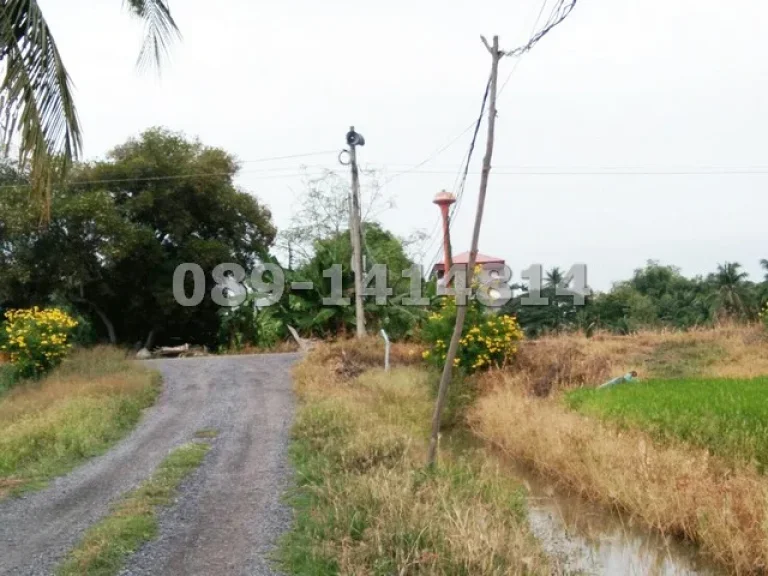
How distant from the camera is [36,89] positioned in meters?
7.13

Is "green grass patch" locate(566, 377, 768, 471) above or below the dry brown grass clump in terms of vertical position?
above

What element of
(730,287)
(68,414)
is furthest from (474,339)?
(730,287)

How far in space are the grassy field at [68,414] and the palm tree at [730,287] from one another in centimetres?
3356

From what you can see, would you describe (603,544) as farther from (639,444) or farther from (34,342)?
(34,342)

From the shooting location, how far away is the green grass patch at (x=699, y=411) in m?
9.66

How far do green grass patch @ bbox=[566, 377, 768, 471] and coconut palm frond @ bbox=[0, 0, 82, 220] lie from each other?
26.4 ft

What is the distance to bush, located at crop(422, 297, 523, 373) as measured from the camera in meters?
17.6

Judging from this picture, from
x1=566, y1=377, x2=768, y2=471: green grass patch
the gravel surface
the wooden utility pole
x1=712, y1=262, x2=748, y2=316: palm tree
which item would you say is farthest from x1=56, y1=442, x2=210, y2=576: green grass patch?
x1=712, y1=262, x2=748, y2=316: palm tree

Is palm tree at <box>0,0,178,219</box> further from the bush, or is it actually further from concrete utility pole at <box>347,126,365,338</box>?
concrete utility pole at <box>347,126,365,338</box>

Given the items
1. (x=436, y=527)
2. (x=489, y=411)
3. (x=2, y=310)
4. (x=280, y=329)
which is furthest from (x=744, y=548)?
(x=2, y=310)

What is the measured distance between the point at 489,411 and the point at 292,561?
30.9 feet

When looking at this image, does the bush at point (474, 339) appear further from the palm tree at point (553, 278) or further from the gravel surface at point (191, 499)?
the palm tree at point (553, 278)

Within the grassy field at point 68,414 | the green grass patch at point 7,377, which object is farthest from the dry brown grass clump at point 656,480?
the green grass patch at point 7,377

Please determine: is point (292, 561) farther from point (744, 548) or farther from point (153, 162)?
point (153, 162)
